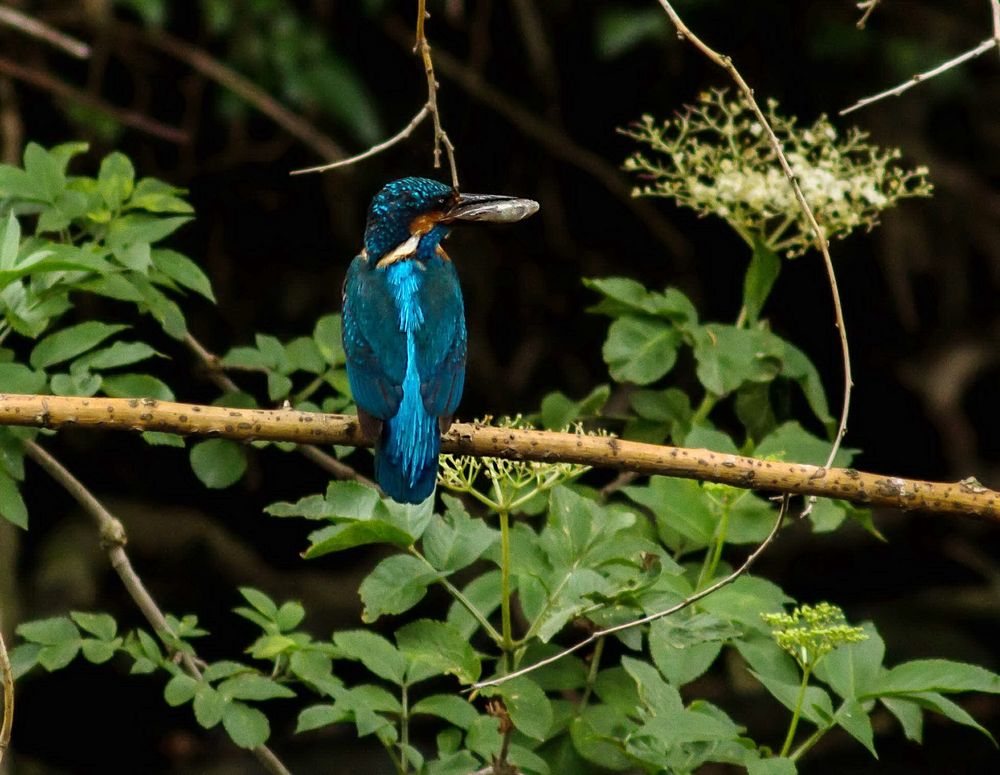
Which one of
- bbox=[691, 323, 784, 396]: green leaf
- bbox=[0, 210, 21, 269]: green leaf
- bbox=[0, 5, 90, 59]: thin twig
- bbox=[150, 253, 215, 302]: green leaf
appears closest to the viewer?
bbox=[0, 210, 21, 269]: green leaf

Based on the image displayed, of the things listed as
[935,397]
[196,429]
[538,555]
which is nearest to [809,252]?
[935,397]

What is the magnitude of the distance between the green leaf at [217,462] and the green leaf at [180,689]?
0.34 m

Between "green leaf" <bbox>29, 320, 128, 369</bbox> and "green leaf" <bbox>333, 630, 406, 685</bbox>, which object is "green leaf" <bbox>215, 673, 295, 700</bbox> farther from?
"green leaf" <bbox>29, 320, 128, 369</bbox>

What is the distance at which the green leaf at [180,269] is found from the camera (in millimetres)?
2227

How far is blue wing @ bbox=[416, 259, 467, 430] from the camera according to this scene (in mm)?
2404

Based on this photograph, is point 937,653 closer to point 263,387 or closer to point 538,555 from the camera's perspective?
point 263,387

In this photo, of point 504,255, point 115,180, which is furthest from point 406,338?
point 504,255

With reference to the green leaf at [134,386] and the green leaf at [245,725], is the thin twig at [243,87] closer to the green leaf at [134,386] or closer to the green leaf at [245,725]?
the green leaf at [134,386]

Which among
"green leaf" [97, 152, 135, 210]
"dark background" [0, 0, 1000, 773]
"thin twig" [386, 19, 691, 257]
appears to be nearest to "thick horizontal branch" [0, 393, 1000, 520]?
"green leaf" [97, 152, 135, 210]

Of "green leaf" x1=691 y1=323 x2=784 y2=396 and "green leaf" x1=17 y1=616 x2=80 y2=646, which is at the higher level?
"green leaf" x1=691 y1=323 x2=784 y2=396

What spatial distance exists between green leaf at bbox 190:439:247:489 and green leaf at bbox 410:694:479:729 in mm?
504

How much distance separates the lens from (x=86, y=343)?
207 cm

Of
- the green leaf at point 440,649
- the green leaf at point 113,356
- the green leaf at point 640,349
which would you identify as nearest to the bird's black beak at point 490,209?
the green leaf at point 640,349

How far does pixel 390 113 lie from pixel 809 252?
56.0 inches
